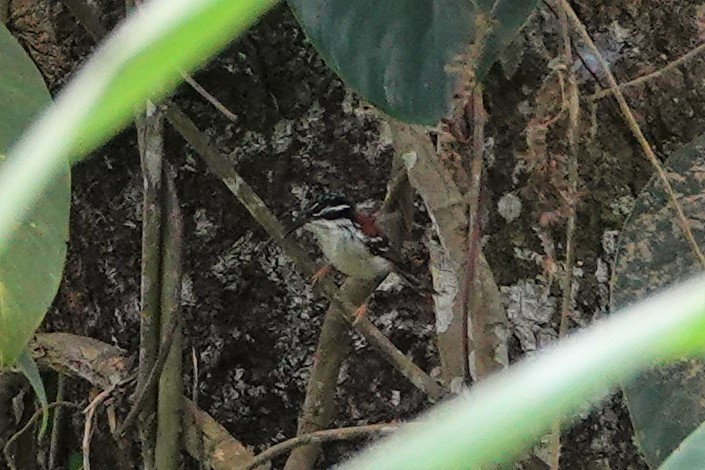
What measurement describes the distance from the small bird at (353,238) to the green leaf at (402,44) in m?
0.55

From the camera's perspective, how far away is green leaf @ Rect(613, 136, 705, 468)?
0.83m

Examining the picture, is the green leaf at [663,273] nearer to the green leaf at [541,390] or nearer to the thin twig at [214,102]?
the thin twig at [214,102]

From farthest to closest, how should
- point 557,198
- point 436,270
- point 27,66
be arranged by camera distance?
1. point 436,270
2. point 557,198
3. point 27,66

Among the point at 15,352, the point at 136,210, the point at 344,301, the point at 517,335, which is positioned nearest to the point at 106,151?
the point at 136,210

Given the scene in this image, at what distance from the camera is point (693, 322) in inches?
→ 6.0

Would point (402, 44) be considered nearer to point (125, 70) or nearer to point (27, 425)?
point (125, 70)

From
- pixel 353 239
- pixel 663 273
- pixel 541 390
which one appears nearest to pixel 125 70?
pixel 541 390

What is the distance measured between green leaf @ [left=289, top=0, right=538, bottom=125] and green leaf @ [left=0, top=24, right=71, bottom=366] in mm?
208

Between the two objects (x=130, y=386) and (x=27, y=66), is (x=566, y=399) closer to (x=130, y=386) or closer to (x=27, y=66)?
(x=27, y=66)

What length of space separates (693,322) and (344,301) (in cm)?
109

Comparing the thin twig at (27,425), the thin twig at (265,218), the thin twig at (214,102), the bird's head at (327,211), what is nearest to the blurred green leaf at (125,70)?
the thin twig at (265,218)

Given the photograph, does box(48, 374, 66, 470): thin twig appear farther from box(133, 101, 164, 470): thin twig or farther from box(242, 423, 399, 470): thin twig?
box(242, 423, 399, 470): thin twig

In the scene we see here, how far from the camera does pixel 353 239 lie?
1.36 m

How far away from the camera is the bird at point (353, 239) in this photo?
136 cm
